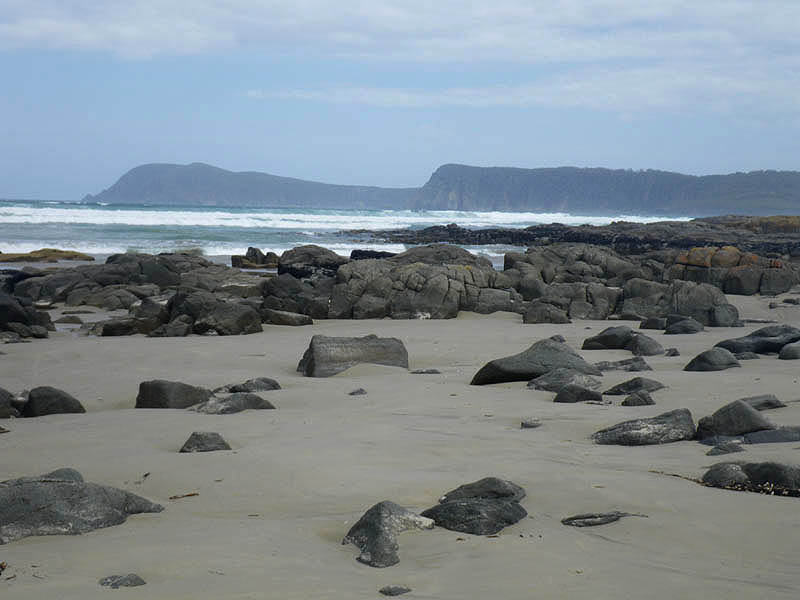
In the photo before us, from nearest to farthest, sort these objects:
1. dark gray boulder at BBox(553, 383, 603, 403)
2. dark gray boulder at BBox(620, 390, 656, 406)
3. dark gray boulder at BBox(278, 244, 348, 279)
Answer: dark gray boulder at BBox(620, 390, 656, 406), dark gray boulder at BBox(553, 383, 603, 403), dark gray boulder at BBox(278, 244, 348, 279)

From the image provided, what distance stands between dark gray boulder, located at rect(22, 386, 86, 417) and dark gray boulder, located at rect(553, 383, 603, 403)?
13.1ft

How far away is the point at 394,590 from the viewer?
112 inches

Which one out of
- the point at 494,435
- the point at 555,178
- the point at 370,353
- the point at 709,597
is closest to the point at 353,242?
the point at 370,353

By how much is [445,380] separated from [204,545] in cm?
515

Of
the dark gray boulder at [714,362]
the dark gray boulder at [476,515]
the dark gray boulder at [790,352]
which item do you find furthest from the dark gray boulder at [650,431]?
the dark gray boulder at [790,352]

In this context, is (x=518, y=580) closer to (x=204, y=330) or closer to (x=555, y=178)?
(x=204, y=330)

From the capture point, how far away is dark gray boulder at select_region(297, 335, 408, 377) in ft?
29.0

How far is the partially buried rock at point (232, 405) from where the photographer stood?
6.67 m

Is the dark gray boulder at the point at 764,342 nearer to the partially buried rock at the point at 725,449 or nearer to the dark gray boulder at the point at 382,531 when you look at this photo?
the partially buried rock at the point at 725,449

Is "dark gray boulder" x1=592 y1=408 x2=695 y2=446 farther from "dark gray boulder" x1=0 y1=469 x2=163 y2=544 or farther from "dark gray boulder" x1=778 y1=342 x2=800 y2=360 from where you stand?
"dark gray boulder" x1=778 y1=342 x2=800 y2=360

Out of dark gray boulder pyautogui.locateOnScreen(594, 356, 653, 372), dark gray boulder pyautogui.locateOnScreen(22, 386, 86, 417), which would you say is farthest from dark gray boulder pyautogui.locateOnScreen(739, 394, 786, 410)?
dark gray boulder pyautogui.locateOnScreen(22, 386, 86, 417)

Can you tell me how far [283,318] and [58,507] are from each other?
10817 millimetres

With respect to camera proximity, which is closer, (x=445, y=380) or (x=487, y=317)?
(x=445, y=380)

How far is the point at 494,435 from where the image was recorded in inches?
221
